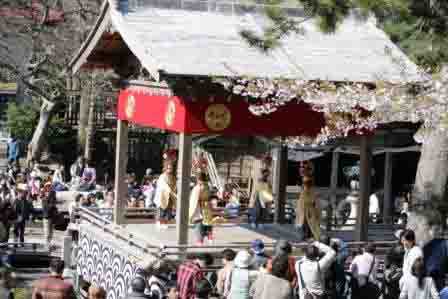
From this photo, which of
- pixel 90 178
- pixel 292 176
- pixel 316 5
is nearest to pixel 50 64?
pixel 90 178

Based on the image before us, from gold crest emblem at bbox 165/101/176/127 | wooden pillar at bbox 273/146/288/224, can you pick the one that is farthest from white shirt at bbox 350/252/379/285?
wooden pillar at bbox 273/146/288/224

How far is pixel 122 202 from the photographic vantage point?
1389 centimetres

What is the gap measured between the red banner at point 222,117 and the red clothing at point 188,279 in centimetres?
236

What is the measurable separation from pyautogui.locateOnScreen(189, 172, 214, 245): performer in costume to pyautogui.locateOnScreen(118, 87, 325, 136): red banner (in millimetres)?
1121

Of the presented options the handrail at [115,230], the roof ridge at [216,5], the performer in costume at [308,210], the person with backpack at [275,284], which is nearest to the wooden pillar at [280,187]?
the performer in costume at [308,210]

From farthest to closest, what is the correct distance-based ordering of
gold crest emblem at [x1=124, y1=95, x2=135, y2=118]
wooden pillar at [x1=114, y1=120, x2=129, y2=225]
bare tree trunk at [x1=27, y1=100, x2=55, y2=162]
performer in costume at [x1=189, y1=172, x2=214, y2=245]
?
bare tree trunk at [x1=27, y1=100, x2=55, y2=162], wooden pillar at [x1=114, y1=120, x2=129, y2=225], gold crest emblem at [x1=124, y1=95, x2=135, y2=118], performer in costume at [x1=189, y1=172, x2=214, y2=245]

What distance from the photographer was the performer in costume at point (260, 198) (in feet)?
45.7

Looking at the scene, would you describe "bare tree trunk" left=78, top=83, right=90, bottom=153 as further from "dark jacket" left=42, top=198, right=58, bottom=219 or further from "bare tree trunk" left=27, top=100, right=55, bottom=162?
"dark jacket" left=42, top=198, right=58, bottom=219

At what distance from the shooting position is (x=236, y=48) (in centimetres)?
1227

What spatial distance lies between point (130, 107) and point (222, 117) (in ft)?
8.38

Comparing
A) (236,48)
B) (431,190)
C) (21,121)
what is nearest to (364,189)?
(431,190)

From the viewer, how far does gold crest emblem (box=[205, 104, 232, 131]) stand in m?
11.6

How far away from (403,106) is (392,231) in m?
5.66

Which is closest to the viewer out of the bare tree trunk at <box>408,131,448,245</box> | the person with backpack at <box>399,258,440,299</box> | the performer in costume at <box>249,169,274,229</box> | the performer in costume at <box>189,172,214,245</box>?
the person with backpack at <box>399,258,440,299</box>
